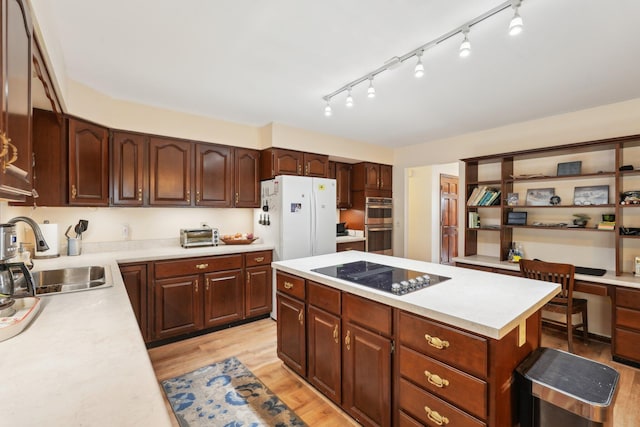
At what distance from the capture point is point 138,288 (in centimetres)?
278

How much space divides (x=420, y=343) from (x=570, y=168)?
10.2 ft

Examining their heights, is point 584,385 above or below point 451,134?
below

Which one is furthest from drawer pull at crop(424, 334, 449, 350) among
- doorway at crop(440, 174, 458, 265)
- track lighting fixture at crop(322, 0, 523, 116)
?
doorway at crop(440, 174, 458, 265)

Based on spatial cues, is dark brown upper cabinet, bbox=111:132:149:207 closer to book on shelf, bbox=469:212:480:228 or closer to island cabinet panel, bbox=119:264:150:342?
island cabinet panel, bbox=119:264:150:342

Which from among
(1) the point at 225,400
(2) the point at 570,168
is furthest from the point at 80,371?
(2) the point at 570,168

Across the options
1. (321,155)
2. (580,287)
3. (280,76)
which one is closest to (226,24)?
(280,76)

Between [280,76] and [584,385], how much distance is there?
8.82ft

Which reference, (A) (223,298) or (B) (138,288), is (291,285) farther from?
(B) (138,288)

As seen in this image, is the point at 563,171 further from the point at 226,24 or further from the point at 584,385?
the point at 226,24

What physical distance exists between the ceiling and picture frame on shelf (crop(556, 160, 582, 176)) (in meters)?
0.59

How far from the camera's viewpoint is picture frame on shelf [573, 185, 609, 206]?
10.0ft

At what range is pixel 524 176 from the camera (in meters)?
3.47

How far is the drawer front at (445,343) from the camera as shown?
1.26 metres

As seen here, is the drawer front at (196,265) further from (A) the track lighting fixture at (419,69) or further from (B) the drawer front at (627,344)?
(B) the drawer front at (627,344)
